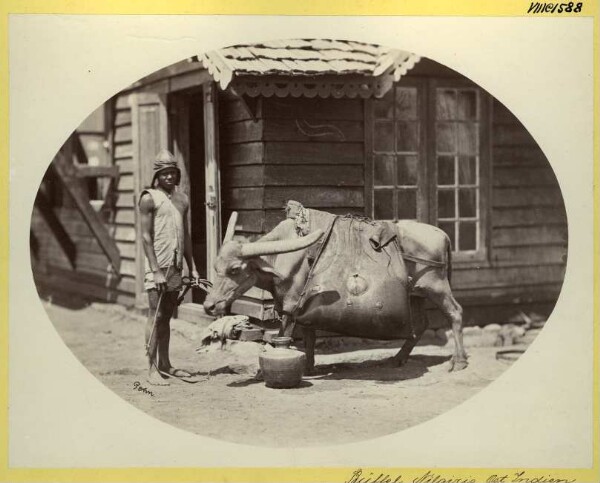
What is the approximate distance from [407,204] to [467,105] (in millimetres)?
1354

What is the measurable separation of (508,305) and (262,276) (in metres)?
3.70

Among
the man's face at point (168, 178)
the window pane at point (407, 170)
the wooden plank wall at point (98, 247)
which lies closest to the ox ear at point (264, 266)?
the man's face at point (168, 178)

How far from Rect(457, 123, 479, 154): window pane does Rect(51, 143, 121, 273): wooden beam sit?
460 cm

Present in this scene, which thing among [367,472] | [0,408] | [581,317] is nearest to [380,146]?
[581,317]

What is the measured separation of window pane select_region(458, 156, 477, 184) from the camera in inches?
364

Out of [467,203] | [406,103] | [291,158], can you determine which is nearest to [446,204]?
[467,203]

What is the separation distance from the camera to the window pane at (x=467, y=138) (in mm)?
9242

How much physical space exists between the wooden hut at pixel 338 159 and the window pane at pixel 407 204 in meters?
0.02

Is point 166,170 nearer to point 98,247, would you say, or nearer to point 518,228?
point 518,228

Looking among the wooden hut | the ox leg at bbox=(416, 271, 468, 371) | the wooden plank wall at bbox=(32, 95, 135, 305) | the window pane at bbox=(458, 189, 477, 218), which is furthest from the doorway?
the window pane at bbox=(458, 189, 477, 218)

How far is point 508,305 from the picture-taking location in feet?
31.4

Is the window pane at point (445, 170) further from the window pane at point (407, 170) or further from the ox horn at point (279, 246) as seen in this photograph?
the ox horn at point (279, 246)

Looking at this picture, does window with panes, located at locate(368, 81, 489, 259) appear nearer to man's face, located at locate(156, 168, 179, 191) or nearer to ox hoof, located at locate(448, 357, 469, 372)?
ox hoof, located at locate(448, 357, 469, 372)

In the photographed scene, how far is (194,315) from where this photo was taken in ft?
29.9
